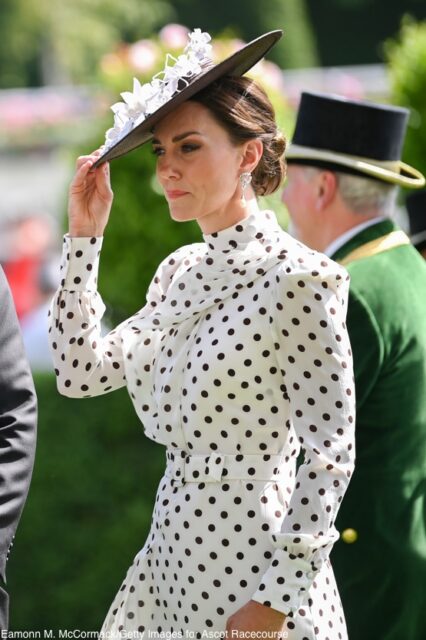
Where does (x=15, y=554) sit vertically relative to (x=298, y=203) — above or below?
below

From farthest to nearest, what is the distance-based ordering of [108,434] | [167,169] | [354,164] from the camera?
[108,434]
[354,164]
[167,169]

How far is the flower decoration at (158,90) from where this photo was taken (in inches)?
105

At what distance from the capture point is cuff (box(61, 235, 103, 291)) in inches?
109

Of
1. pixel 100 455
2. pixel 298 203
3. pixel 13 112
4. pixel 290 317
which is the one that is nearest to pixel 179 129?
pixel 290 317

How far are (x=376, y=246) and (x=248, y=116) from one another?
3.10ft

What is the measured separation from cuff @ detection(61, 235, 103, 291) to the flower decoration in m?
0.21

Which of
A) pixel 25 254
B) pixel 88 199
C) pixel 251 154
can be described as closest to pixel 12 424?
pixel 88 199

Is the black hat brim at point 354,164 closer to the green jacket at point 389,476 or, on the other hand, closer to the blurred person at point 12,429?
the green jacket at point 389,476

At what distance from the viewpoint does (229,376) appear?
256 centimetres

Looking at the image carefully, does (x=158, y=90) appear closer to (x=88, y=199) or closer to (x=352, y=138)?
(x=88, y=199)

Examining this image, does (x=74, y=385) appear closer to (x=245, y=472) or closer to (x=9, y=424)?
(x=9, y=424)

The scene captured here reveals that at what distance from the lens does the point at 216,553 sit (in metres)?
2.58

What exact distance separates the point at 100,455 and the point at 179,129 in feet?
11.2

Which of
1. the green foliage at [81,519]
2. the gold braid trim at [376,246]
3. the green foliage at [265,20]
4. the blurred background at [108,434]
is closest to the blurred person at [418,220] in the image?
the blurred background at [108,434]
